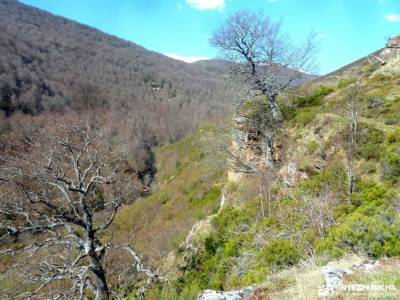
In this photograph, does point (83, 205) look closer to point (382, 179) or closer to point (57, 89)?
point (382, 179)

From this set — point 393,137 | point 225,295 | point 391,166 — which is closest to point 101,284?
point 225,295

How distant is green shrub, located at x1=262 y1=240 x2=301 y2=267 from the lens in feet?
23.7

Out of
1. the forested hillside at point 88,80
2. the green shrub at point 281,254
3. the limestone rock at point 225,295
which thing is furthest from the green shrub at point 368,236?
the forested hillside at point 88,80

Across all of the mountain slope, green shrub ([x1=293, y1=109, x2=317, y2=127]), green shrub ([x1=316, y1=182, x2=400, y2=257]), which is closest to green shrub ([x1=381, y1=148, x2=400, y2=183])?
the mountain slope

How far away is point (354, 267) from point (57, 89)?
12762 cm

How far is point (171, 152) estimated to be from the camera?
78.5 metres

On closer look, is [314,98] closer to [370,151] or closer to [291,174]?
[291,174]

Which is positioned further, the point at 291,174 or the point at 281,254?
the point at 291,174

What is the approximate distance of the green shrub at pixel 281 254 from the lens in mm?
7230

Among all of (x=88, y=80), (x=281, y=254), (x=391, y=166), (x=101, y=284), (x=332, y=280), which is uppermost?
(x=88, y=80)

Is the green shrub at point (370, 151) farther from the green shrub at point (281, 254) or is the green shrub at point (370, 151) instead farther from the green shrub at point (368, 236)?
the green shrub at point (281, 254)

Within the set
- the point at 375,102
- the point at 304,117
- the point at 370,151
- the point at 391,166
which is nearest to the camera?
the point at 391,166

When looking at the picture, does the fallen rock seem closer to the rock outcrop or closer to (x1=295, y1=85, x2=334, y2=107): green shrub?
the rock outcrop

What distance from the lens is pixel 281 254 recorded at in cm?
743
